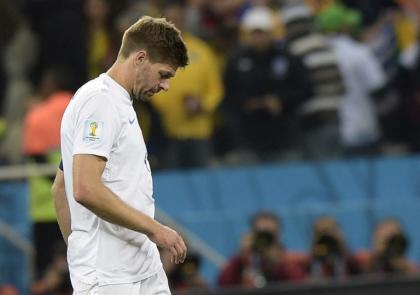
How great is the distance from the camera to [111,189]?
5297 mm

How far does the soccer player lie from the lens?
515cm

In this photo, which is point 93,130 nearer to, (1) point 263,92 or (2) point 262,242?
(2) point 262,242

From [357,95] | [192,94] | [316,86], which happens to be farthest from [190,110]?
[357,95]

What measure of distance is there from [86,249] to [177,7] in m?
6.14

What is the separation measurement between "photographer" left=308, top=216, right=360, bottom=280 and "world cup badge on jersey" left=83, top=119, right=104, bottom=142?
4914 millimetres

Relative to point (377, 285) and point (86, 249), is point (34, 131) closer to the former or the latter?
Answer: point (377, 285)

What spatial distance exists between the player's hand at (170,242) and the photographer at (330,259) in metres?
4.85

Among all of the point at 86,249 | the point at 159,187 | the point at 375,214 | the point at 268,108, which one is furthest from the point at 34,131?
the point at 86,249

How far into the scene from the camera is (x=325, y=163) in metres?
10.6

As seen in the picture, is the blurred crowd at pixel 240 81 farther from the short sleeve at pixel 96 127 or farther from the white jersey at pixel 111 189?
the short sleeve at pixel 96 127

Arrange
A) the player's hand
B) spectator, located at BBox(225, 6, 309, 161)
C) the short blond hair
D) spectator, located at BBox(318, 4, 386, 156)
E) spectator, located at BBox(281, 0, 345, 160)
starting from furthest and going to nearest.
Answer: spectator, located at BBox(318, 4, 386, 156), spectator, located at BBox(281, 0, 345, 160), spectator, located at BBox(225, 6, 309, 161), the short blond hair, the player's hand

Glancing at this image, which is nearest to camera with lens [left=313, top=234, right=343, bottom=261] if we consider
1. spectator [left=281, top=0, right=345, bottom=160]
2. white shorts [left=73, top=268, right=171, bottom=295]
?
spectator [left=281, top=0, right=345, bottom=160]

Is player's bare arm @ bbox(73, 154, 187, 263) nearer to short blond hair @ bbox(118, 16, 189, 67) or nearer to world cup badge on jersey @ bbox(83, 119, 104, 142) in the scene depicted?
world cup badge on jersey @ bbox(83, 119, 104, 142)

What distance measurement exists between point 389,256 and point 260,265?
1004 millimetres
